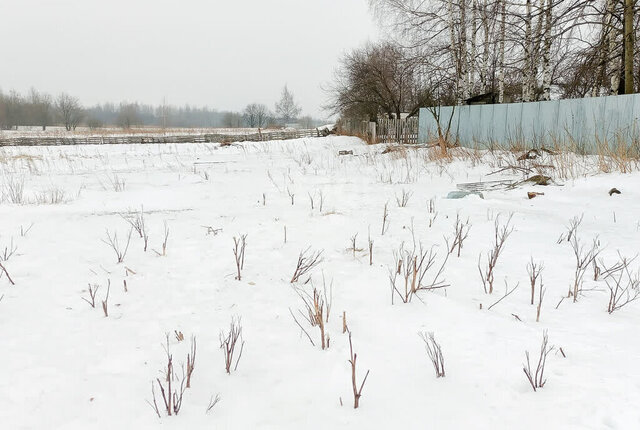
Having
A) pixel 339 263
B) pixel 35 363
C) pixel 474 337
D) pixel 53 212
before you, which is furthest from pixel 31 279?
pixel 474 337

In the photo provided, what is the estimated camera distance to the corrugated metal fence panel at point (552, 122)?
7750 millimetres

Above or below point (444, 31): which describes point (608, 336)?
below

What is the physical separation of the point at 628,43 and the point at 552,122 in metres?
2.23

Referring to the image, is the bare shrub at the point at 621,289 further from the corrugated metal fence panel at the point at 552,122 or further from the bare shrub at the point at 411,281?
the corrugated metal fence panel at the point at 552,122

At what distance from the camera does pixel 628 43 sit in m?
8.57

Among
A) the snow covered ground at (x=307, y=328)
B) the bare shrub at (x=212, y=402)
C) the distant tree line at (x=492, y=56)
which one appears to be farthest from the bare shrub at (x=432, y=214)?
the distant tree line at (x=492, y=56)

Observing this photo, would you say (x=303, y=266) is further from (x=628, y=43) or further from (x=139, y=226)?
(x=628, y=43)

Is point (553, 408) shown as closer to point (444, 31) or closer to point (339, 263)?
point (339, 263)

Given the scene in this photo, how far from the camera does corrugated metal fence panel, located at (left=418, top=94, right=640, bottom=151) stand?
7.75m

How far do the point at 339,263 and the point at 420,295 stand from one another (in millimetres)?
643

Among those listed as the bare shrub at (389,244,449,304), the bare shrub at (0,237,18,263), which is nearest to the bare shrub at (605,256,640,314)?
the bare shrub at (389,244,449,304)

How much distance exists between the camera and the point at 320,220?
343 cm

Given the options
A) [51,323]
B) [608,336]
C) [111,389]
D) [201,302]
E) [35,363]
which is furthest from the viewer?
[201,302]

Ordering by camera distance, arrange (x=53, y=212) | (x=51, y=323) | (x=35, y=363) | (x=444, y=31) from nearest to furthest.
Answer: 1. (x=35, y=363)
2. (x=51, y=323)
3. (x=53, y=212)
4. (x=444, y=31)
